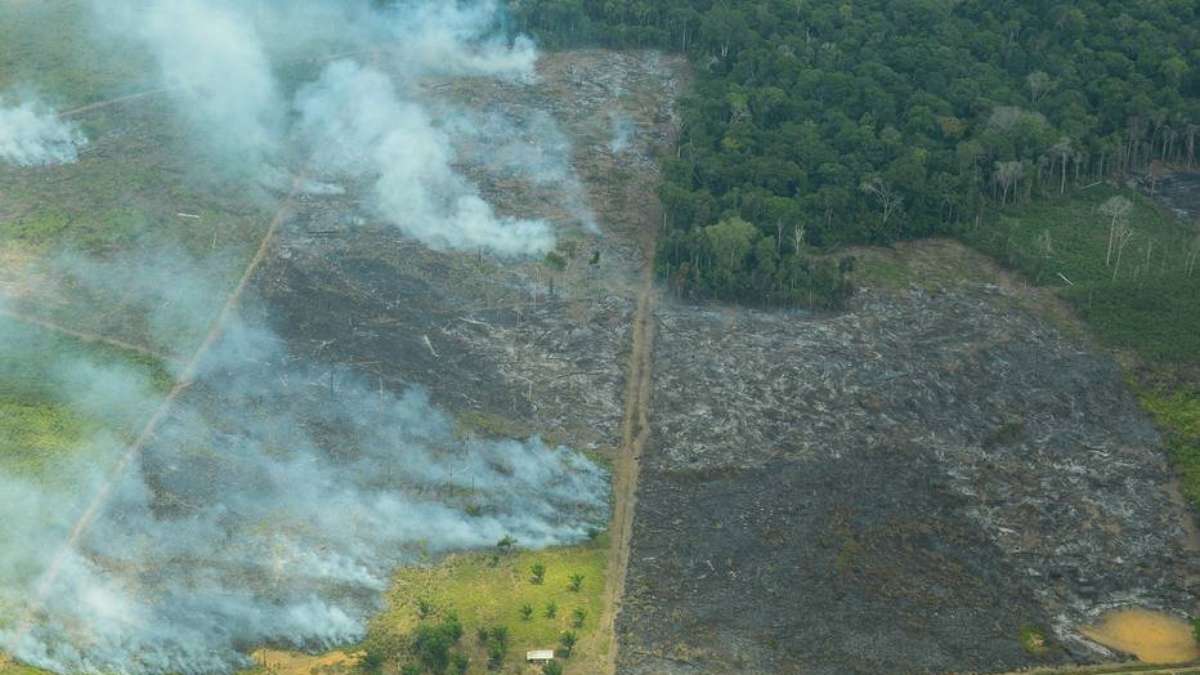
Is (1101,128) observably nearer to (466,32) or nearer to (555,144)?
(555,144)

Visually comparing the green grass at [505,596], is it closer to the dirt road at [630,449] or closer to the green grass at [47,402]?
the dirt road at [630,449]

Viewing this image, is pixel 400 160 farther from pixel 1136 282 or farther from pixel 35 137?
pixel 1136 282

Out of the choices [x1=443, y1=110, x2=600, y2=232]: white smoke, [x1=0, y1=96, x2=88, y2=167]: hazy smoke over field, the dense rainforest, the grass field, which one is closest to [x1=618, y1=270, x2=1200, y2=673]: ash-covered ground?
the grass field

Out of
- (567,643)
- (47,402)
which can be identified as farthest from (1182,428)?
(47,402)

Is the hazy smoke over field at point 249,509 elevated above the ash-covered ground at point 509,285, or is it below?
below

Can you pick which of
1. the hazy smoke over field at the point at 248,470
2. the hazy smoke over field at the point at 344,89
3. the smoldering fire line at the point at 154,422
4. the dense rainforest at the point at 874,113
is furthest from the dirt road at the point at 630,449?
the smoldering fire line at the point at 154,422

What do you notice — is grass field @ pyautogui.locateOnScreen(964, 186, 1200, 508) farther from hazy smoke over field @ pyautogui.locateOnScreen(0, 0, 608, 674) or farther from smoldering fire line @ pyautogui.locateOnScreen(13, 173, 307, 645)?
smoldering fire line @ pyautogui.locateOnScreen(13, 173, 307, 645)
